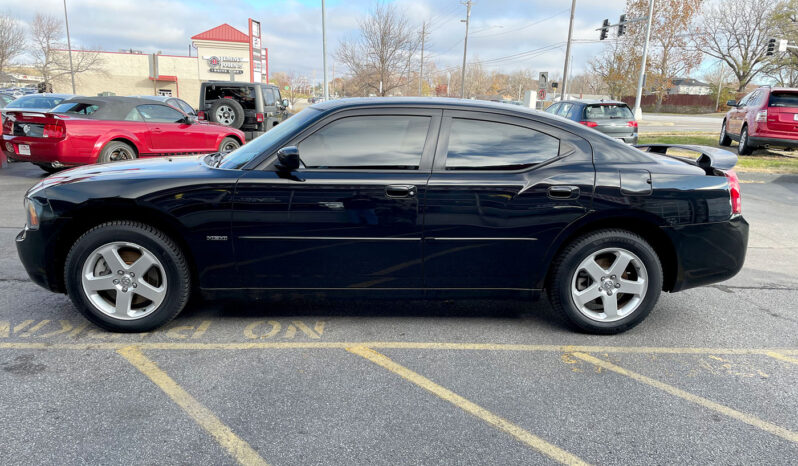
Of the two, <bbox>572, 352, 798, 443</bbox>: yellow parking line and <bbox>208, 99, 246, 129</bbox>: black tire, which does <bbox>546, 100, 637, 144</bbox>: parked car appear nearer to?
<bbox>208, 99, 246, 129</bbox>: black tire

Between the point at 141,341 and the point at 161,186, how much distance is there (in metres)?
1.03

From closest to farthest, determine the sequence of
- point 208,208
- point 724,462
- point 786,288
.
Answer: point 724,462 → point 208,208 → point 786,288

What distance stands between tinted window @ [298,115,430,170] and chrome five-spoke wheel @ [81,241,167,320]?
124 cm

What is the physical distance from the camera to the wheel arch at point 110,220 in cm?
353

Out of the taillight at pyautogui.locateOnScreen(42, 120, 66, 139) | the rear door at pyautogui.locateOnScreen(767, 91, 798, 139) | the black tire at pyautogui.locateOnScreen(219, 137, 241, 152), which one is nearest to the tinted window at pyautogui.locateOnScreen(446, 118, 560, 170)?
the taillight at pyautogui.locateOnScreen(42, 120, 66, 139)

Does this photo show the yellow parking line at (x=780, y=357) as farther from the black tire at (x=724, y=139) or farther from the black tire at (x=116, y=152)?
the black tire at (x=724, y=139)

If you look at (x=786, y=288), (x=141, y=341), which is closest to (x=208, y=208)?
(x=141, y=341)

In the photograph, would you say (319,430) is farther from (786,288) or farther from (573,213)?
(786,288)

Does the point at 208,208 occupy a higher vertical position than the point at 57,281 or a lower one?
higher

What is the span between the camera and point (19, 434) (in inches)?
99.3

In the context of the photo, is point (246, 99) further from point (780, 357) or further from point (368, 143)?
point (780, 357)

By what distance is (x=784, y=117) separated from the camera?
12.8 metres

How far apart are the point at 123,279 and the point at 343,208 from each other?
153cm

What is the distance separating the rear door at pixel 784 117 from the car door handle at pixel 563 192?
1220cm
